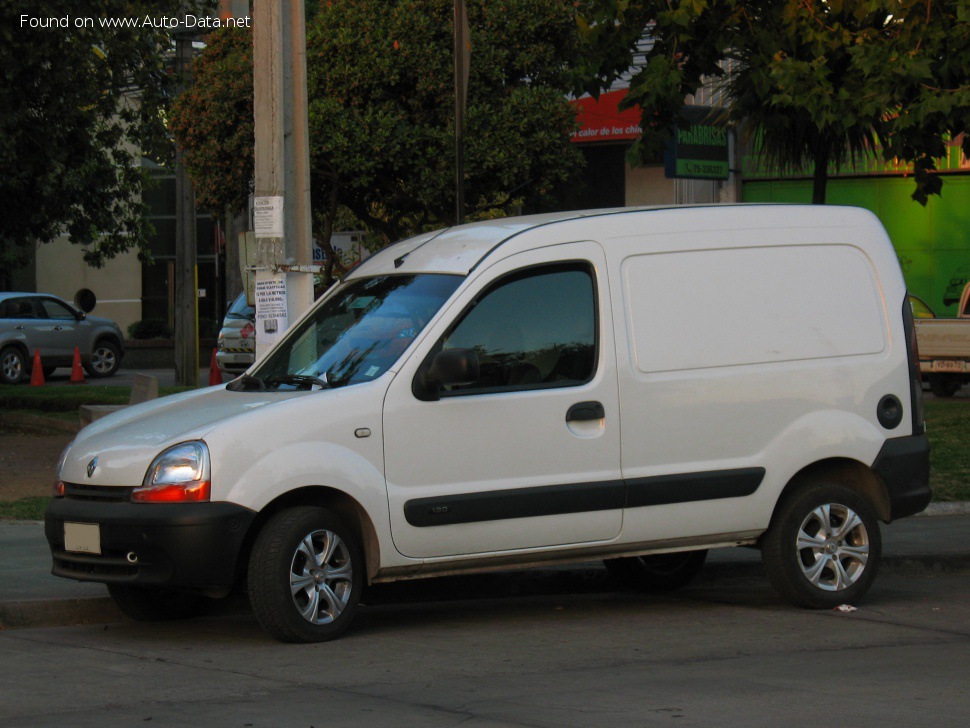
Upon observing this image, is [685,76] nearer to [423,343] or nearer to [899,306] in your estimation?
[899,306]

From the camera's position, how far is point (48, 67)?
16609 mm

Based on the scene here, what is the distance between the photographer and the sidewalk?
7688mm

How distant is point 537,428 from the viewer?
7238 mm

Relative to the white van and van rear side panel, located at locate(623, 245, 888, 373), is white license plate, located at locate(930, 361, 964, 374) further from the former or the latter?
van rear side panel, located at locate(623, 245, 888, 373)

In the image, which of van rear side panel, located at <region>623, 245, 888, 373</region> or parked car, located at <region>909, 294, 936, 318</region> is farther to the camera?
parked car, located at <region>909, 294, 936, 318</region>

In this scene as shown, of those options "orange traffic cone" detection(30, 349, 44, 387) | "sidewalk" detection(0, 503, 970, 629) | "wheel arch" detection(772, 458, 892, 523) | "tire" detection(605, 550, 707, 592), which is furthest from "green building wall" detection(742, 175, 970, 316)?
"wheel arch" detection(772, 458, 892, 523)

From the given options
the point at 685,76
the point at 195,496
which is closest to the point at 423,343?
the point at 195,496

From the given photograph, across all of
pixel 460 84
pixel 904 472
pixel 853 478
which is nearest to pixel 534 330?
pixel 853 478

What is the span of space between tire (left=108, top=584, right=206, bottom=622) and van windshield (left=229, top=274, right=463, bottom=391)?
1148 millimetres

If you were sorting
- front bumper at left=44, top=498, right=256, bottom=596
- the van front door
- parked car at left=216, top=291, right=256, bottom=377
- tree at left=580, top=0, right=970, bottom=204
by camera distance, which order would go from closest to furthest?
front bumper at left=44, top=498, right=256, bottom=596
the van front door
tree at left=580, top=0, right=970, bottom=204
parked car at left=216, top=291, right=256, bottom=377

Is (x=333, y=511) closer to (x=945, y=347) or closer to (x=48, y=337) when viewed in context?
(x=945, y=347)

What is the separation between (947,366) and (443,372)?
15955mm

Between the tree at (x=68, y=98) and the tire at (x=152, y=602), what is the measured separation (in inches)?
356

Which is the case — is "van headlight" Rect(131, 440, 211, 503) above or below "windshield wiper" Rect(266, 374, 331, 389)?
below
